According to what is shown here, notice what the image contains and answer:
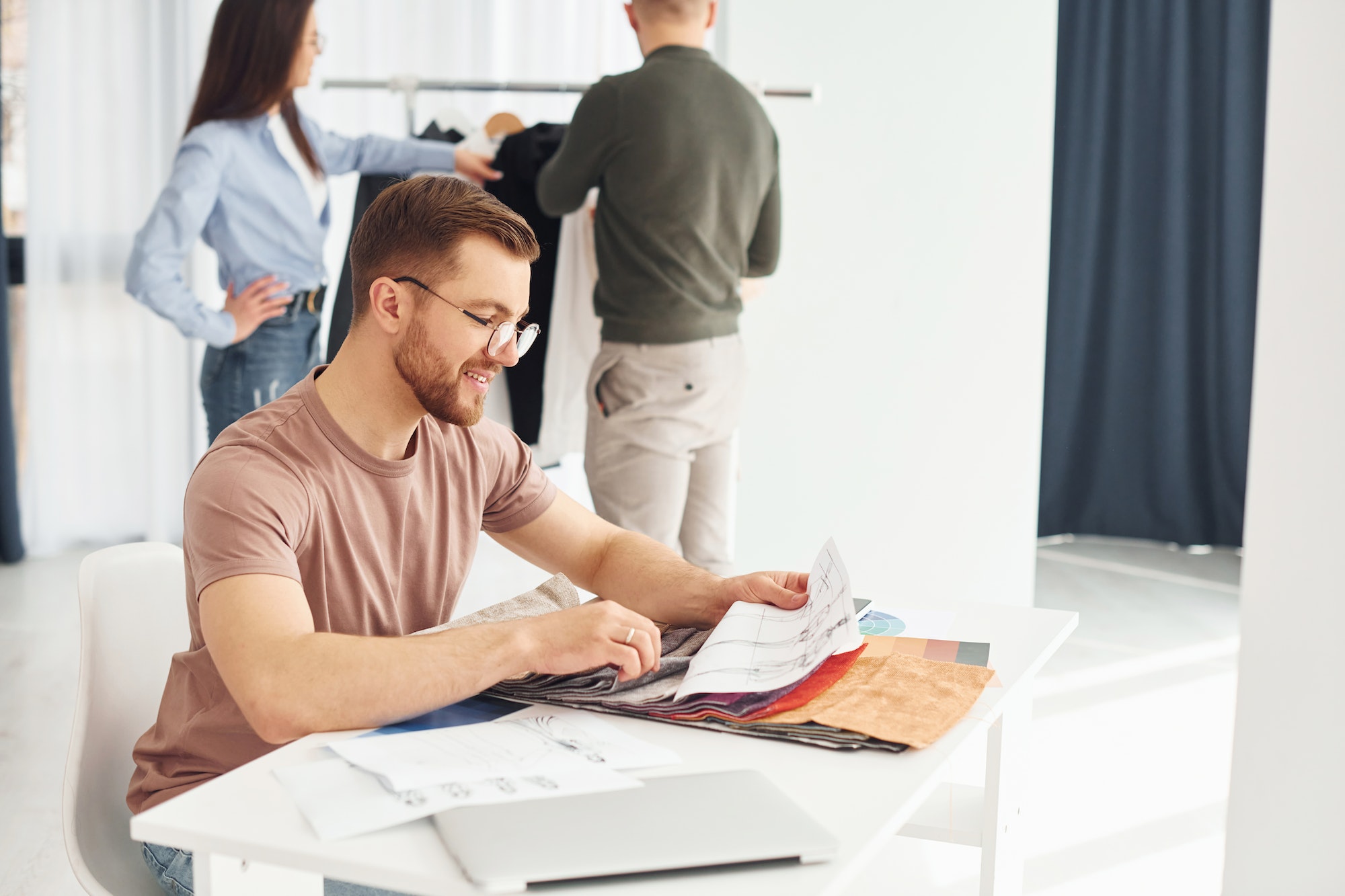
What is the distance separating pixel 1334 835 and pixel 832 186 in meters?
1.82

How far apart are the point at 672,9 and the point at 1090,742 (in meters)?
1.86

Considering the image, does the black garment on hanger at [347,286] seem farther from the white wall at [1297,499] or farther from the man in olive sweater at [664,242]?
the white wall at [1297,499]

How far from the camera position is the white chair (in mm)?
1201

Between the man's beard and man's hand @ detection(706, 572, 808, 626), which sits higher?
the man's beard

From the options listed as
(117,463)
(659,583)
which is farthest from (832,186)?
(117,463)

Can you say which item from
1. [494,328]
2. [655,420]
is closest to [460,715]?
[494,328]

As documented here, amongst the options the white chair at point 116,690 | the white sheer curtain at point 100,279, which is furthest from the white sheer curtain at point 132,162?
the white chair at point 116,690

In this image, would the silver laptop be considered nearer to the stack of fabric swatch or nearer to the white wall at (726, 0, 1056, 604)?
the stack of fabric swatch

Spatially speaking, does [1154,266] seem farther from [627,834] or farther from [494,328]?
[627,834]

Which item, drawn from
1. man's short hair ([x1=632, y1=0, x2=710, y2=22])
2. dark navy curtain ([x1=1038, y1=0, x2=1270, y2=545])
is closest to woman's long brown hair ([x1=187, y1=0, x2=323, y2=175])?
man's short hair ([x1=632, y1=0, x2=710, y2=22])

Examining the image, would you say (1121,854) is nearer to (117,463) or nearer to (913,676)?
(913,676)

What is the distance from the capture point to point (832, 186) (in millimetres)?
2885

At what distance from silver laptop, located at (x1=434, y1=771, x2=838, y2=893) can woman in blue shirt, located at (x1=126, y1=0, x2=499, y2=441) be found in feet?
6.08

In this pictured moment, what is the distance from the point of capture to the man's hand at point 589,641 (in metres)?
1.08
